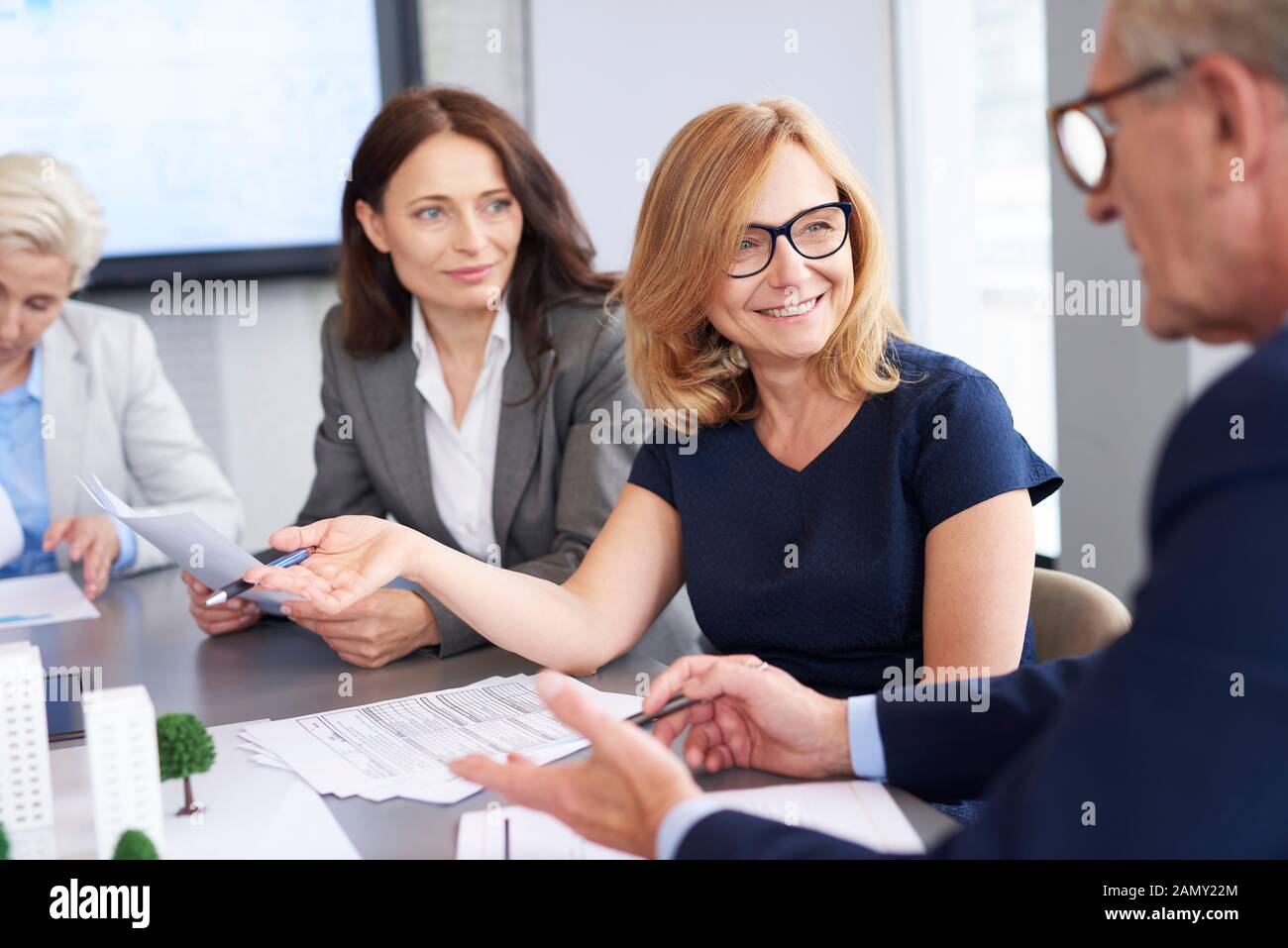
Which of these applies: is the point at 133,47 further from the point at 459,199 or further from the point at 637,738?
the point at 637,738

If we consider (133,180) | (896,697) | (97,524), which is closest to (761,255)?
(896,697)

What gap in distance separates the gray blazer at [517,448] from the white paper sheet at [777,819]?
87 centimetres

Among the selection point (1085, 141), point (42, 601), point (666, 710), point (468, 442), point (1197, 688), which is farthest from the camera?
point (468, 442)

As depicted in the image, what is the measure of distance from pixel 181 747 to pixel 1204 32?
1.02m

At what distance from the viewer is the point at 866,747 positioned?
1.25 metres

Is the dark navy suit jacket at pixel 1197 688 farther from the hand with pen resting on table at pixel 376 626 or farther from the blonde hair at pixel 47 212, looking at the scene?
the blonde hair at pixel 47 212

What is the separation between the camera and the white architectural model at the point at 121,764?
1.05m

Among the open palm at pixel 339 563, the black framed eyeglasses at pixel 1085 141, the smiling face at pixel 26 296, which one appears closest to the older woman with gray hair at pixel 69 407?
the smiling face at pixel 26 296

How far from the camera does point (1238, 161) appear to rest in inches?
29.8

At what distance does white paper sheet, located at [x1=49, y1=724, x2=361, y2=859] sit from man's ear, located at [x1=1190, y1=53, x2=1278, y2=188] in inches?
34.6

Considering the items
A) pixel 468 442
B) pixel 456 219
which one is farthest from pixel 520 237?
pixel 468 442

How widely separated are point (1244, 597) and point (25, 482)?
7.99 feet

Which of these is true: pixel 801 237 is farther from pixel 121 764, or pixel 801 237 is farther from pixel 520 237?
pixel 121 764
